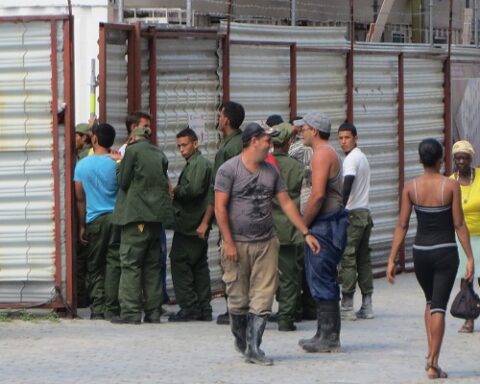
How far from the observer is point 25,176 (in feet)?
42.8

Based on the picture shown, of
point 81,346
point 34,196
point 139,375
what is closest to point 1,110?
point 34,196

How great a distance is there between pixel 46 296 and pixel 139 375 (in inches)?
124

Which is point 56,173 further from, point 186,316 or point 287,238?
point 287,238

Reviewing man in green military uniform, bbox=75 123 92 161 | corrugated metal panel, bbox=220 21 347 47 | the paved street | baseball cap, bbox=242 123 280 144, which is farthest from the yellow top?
man in green military uniform, bbox=75 123 92 161

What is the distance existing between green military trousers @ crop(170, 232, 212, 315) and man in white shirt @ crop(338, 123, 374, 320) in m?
1.28

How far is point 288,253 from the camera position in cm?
1248

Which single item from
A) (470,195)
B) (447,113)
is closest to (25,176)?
(470,195)

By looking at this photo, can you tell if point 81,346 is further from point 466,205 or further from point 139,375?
point 466,205

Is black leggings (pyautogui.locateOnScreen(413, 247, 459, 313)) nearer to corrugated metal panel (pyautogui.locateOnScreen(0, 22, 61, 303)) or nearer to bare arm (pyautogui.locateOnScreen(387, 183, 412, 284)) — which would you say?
bare arm (pyautogui.locateOnScreen(387, 183, 412, 284))

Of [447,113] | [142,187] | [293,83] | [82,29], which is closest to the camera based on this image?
[142,187]

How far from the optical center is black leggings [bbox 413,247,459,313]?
1009cm

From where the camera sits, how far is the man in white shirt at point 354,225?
1347 centimetres

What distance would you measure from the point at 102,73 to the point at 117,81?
0.36 m

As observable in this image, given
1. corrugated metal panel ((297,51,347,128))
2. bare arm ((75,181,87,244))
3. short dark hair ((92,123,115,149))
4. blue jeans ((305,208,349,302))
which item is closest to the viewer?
blue jeans ((305,208,349,302))
